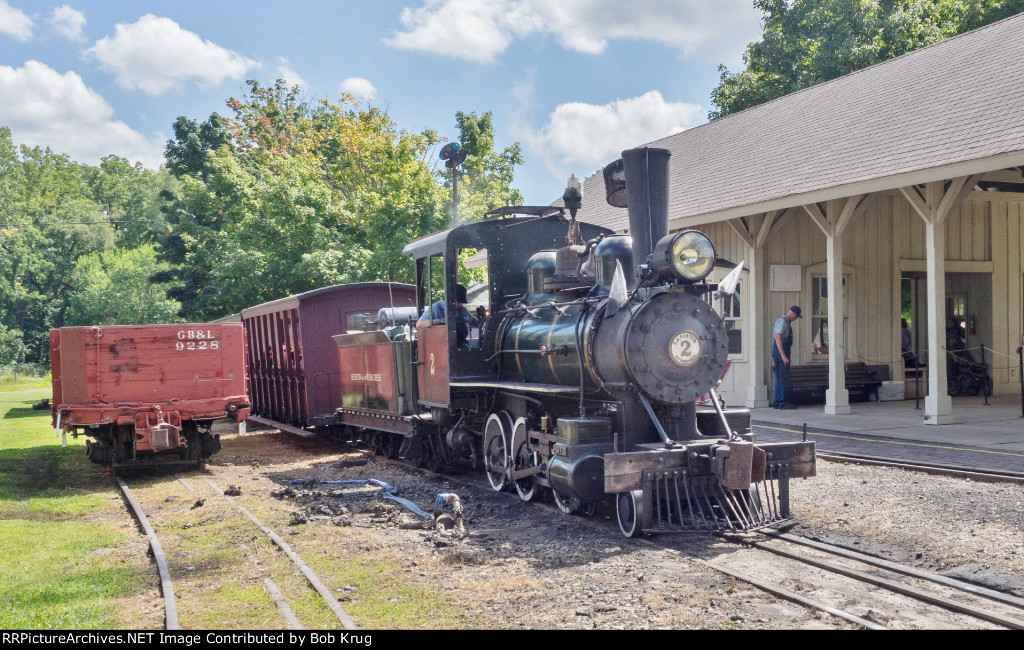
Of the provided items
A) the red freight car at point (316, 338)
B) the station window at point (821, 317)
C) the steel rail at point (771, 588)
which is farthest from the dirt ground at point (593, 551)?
the station window at point (821, 317)

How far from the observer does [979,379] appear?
51.9 ft

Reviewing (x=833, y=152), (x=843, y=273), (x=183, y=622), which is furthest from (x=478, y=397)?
(x=843, y=273)

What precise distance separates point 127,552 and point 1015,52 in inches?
522

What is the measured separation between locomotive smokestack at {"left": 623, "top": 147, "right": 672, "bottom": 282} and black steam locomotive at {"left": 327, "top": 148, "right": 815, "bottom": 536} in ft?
0.04

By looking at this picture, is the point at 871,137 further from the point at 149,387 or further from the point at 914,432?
the point at 149,387

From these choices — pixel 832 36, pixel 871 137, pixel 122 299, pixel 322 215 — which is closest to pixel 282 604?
pixel 871 137

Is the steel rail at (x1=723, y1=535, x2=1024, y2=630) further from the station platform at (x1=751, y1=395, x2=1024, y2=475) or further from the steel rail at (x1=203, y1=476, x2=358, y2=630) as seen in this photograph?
the station platform at (x1=751, y1=395, x2=1024, y2=475)

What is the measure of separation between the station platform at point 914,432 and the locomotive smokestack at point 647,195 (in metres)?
3.71

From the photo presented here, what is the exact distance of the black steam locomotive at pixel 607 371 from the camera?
6.53 metres

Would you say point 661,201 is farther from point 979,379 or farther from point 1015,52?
point 979,379

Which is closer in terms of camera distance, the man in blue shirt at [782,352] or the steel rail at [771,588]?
the steel rail at [771,588]

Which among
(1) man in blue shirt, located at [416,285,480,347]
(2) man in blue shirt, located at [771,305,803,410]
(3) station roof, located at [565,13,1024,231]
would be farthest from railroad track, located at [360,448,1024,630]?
(2) man in blue shirt, located at [771,305,803,410]

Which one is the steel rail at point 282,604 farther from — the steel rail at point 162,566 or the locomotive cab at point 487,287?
the locomotive cab at point 487,287

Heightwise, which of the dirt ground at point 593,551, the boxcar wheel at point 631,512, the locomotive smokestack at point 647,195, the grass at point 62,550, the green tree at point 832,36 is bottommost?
the grass at point 62,550
